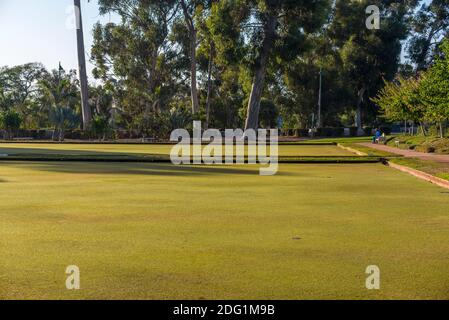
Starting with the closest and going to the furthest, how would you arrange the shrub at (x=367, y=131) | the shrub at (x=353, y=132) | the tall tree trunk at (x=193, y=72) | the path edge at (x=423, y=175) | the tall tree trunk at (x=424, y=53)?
the path edge at (x=423, y=175) < the tall tree trunk at (x=193, y=72) < the shrub at (x=353, y=132) < the shrub at (x=367, y=131) < the tall tree trunk at (x=424, y=53)

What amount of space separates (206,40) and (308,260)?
60763mm

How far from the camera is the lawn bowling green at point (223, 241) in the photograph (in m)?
5.05

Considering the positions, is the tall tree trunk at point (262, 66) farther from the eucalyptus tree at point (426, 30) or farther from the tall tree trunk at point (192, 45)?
the eucalyptus tree at point (426, 30)

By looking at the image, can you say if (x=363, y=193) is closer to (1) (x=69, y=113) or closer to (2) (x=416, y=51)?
(1) (x=69, y=113)

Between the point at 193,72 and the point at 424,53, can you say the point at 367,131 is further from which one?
the point at 193,72

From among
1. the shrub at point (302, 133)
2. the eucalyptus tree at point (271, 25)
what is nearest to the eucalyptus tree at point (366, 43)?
the shrub at point (302, 133)

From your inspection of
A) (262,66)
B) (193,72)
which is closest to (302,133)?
(193,72)

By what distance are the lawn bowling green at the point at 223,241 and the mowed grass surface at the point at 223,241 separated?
0.02 m

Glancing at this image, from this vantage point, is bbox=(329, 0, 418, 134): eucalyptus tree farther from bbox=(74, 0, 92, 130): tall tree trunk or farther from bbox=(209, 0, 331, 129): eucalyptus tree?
bbox=(74, 0, 92, 130): tall tree trunk

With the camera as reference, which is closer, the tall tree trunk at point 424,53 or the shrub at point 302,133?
the shrub at point 302,133

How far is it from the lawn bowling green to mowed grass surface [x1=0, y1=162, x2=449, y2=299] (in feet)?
0.06

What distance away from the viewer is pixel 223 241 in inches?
277

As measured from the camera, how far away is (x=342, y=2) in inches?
2800
